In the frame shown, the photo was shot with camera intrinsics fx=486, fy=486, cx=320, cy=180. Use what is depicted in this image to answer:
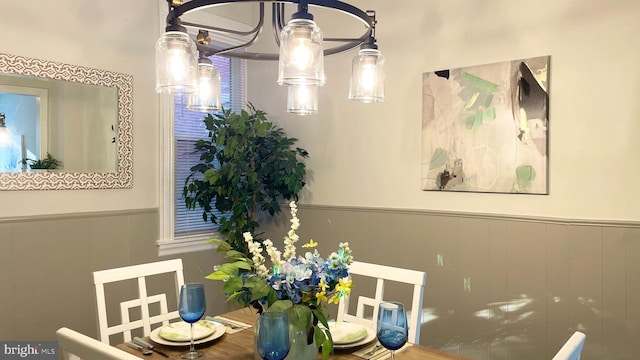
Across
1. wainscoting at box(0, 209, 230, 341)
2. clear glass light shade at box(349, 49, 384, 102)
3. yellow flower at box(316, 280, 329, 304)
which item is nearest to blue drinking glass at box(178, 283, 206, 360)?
yellow flower at box(316, 280, 329, 304)

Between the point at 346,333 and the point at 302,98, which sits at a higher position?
the point at 302,98

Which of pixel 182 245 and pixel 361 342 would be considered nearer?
pixel 361 342

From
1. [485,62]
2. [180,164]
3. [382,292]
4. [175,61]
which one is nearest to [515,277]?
[382,292]

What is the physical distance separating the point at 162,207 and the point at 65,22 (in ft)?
4.20

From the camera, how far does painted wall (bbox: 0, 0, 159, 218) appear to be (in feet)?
8.71

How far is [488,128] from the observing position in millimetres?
2736

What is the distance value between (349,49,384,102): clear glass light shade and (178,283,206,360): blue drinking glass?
0.88 m

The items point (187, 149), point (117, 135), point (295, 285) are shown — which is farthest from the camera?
point (187, 149)

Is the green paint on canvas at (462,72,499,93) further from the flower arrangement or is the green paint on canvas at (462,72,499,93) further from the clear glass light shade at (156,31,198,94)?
the clear glass light shade at (156,31,198,94)

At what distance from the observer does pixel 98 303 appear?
201cm

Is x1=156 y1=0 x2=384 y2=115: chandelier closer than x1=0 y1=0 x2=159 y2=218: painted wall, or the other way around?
x1=156 y1=0 x2=384 y2=115: chandelier

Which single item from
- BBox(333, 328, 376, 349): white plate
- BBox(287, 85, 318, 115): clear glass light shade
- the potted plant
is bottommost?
BBox(333, 328, 376, 349): white plate

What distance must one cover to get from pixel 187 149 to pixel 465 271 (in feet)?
6.93

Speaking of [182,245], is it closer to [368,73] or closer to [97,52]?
[97,52]
